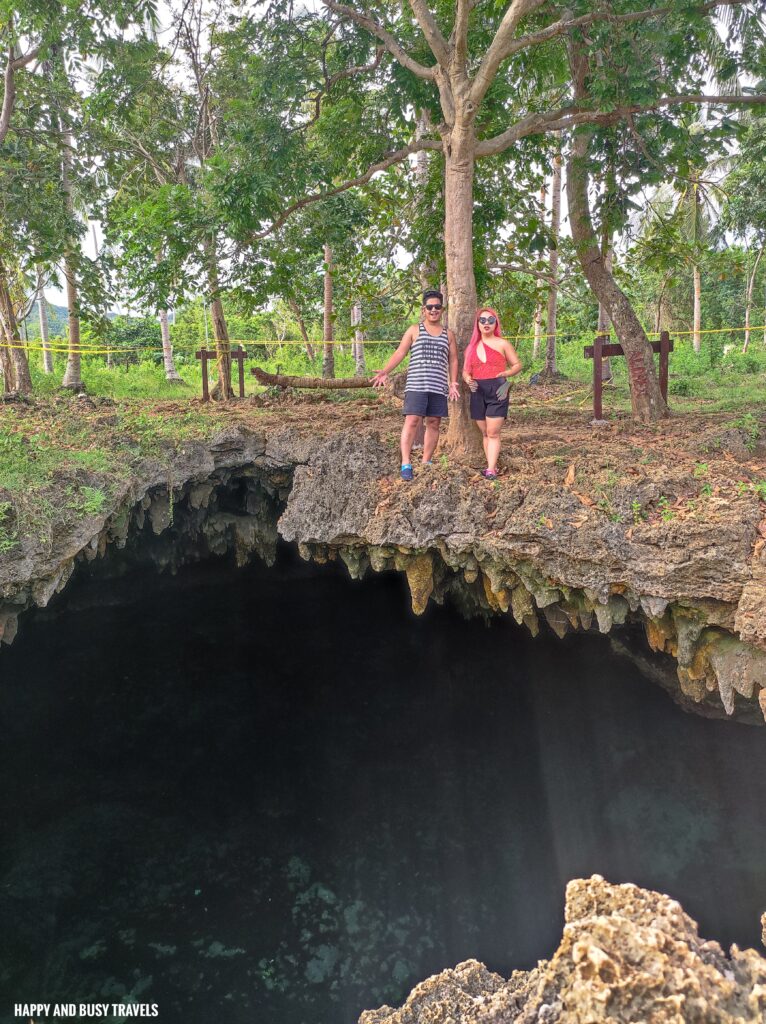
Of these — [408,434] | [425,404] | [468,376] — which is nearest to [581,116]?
[468,376]

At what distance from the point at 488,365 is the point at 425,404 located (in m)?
0.65

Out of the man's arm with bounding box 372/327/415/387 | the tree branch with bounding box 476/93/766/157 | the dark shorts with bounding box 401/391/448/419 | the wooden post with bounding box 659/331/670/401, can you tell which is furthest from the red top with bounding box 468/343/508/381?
the wooden post with bounding box 659/331/670/401

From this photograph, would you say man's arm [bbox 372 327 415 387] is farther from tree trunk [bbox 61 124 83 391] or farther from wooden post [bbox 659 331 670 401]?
tree trunk [bbox 61 124 83 391]

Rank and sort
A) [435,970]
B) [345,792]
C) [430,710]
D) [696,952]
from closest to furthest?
[696,952], [435,970], [345,792], [430,710]

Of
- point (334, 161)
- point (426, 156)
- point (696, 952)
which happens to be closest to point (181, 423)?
point (334, 161)

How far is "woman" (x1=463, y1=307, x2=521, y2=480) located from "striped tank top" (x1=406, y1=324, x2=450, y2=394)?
0.69 feet

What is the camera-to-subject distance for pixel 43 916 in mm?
6453

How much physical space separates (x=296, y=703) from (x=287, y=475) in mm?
3700

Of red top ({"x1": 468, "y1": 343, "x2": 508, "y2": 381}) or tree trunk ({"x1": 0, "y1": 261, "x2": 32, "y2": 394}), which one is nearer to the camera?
red top ({"x1": 468, "y1": 343, "x2": 508, "y2": 381})

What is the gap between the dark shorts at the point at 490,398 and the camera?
5.70 meters

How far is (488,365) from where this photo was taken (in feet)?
18.8

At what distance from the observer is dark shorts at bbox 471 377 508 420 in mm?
5703

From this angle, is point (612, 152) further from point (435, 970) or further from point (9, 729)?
point (9, 729)

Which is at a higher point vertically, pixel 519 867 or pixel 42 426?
pixel 42 426
